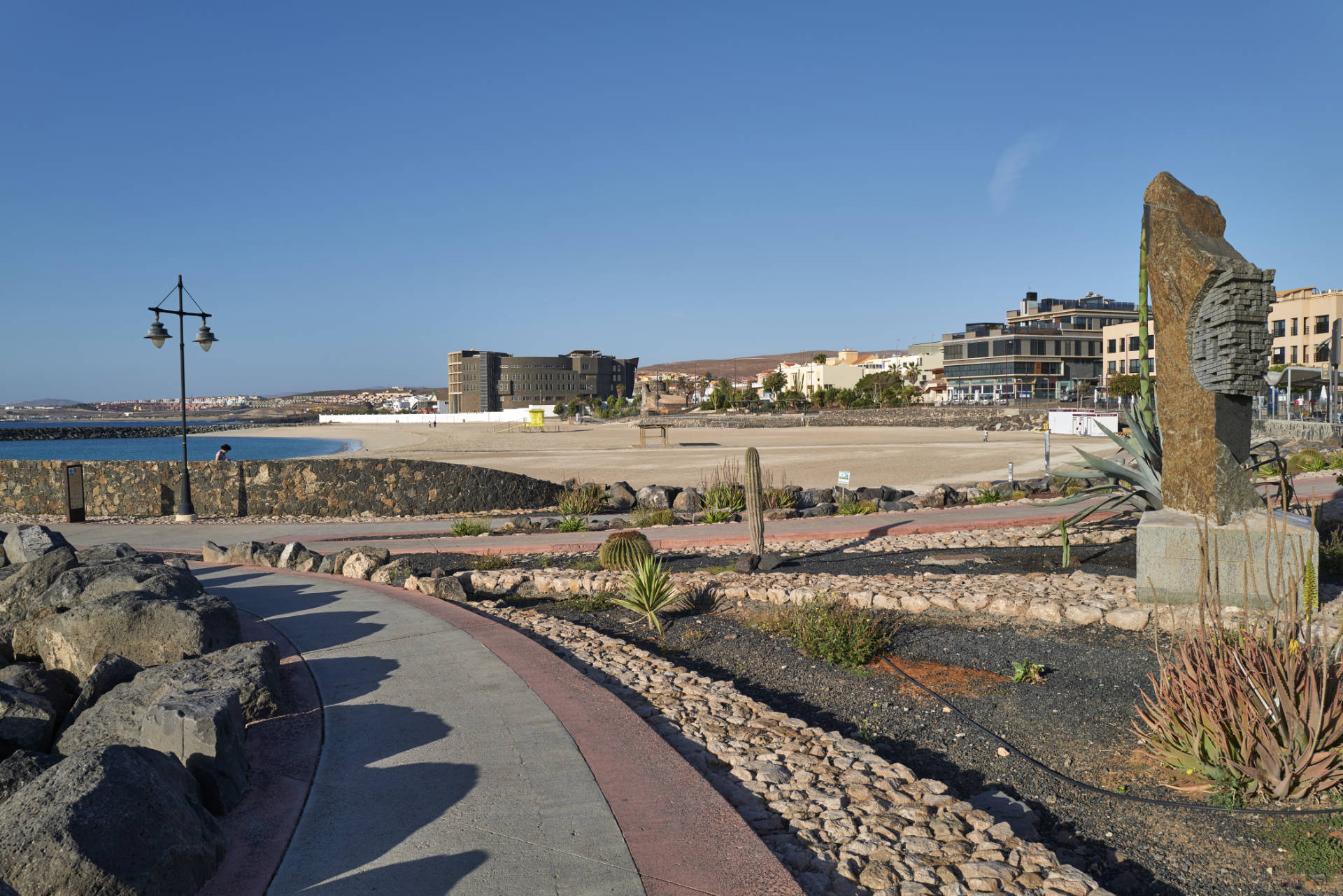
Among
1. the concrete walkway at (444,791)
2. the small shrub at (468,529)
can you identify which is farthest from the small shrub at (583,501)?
the concrete walkway at (444,791)

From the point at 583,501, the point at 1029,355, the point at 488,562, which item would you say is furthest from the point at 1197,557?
the point at 1029,355

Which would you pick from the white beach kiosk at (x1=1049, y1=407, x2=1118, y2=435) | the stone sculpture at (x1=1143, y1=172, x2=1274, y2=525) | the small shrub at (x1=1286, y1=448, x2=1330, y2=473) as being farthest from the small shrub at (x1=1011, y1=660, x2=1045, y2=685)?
the white beach kiosk at (x1=1049, y1=407, x2=1118, y2=435)

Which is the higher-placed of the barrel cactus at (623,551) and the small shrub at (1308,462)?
the small shrub at (1308,462)

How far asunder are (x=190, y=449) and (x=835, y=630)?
9226 cm

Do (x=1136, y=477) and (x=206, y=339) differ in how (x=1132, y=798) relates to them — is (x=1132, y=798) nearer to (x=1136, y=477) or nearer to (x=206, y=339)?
(x=1136, y=477)

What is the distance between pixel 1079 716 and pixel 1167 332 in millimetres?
4243

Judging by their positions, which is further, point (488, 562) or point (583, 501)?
point (583, 501)

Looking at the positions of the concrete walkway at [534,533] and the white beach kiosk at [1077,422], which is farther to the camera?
the white beach kiosk at [1077,422]

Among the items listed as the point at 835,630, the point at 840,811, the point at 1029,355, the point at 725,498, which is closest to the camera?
the point at 840,811

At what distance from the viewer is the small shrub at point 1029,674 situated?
5965 mm

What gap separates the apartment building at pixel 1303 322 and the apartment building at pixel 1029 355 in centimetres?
2631

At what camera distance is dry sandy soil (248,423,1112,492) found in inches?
1063

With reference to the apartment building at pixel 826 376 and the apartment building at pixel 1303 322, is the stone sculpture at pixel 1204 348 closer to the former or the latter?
the apartment building at pixel 1303 322

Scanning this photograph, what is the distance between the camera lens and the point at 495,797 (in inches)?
149
